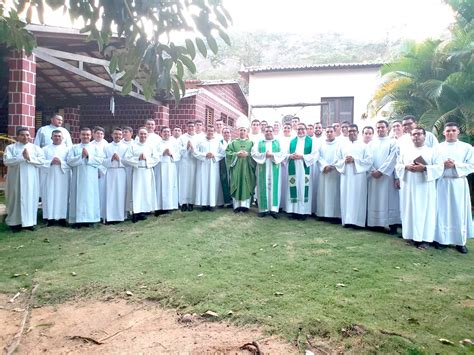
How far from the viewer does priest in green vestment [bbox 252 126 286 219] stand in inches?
323

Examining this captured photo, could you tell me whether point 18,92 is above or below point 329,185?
above

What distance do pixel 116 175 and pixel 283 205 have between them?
3504mm

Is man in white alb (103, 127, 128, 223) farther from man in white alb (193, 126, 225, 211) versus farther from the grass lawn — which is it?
man in white alb (193, 126, 225, 211)

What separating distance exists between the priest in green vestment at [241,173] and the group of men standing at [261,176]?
22 millimetres

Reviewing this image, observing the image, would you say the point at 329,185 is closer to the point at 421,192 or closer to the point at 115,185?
the point at 421,192

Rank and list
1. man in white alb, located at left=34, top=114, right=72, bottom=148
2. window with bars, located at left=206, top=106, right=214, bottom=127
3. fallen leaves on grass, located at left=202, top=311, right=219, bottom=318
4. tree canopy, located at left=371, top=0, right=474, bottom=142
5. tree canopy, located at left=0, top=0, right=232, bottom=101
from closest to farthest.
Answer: tree canopy, located at left=0, top=0, right=232, bottom=101
fallen leaves on grass, located at left=202, top=311, right=219, bottom=318
man in white alb, located at left=34, top=114, right=72, bottom=148
tree canopy, located at left=371, top=0, right=474, bottom=142
window with bars, located at left=206, top=106, right=214, bottom=127

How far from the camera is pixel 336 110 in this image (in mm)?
18812

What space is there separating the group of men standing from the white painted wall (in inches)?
406

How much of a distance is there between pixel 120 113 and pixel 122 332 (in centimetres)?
1090

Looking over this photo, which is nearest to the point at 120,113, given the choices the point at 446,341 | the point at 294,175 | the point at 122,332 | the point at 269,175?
the point at 269,175

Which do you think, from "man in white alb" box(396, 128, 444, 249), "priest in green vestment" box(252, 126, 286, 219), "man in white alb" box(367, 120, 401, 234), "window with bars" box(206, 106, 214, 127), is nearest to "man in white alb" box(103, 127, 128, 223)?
"priest in green vestment" box(252, 126, 286, 219)

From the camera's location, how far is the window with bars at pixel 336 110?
18.7 metres

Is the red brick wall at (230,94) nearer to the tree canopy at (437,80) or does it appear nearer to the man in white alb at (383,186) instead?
the tree canopy at (437,80)

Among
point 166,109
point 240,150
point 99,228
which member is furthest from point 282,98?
point 99,228
